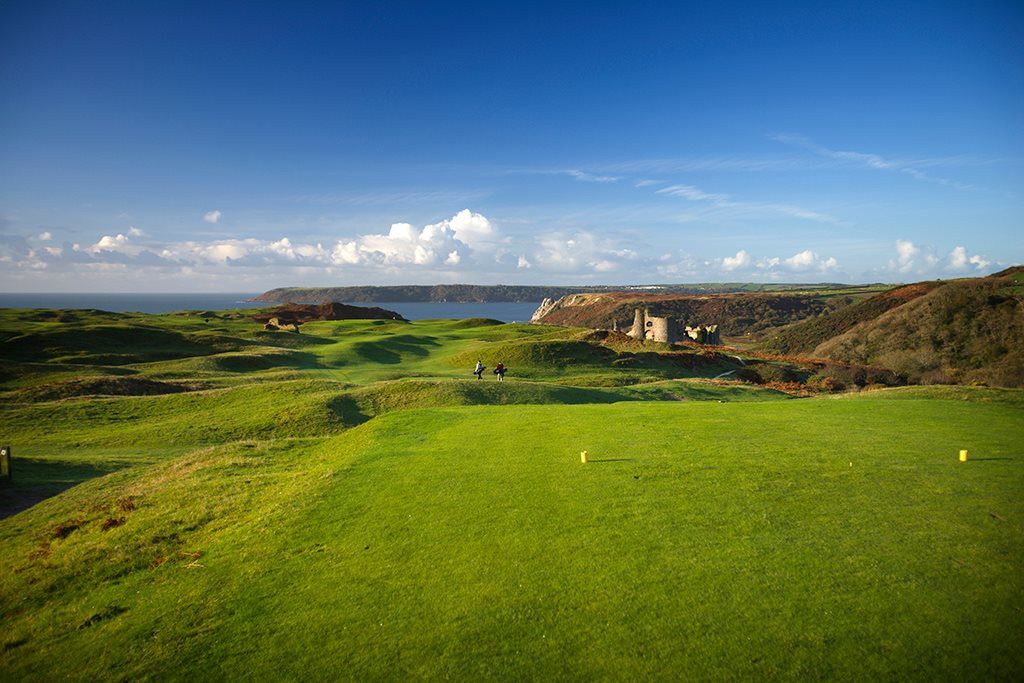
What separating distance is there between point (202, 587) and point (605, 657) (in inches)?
259

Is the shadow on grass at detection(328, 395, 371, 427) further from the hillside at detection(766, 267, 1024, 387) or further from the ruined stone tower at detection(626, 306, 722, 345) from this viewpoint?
the hillside at detection(766, 267, 1024, 387)

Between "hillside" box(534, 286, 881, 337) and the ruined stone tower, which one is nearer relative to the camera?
the ruined stone tower

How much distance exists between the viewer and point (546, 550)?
830cm

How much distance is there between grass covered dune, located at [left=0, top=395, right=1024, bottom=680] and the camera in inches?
237

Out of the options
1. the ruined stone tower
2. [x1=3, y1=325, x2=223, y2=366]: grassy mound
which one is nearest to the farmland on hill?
[x1=3, y1=325, x2=223, y2=366]: grassy mound

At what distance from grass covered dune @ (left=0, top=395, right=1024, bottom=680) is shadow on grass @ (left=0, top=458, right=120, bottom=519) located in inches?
108

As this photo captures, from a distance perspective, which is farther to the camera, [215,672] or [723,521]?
[723,521]

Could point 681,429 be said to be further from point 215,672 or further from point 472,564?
point 215,672

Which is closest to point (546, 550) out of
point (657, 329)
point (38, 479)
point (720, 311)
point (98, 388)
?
point (38, 479)

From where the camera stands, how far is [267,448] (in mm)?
20312

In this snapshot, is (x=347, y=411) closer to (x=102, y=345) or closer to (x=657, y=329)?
(x=102, y=345)

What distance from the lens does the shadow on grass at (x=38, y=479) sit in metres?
16.6

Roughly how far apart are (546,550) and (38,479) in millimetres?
20519

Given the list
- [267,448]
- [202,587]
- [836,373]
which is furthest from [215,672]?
[836,373]
